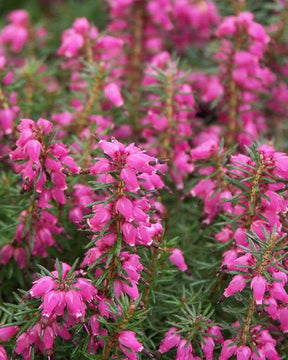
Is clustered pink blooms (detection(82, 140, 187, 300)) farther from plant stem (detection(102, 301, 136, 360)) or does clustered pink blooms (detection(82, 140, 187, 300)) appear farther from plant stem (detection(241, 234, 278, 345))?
plant stem (detection(241, 234, 278, 345))

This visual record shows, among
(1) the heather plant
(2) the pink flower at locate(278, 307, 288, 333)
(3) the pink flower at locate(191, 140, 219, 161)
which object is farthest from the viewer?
(3) the pink flower at locate(191, 140, 219, 161)

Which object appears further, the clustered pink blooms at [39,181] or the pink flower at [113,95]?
the pink flower at [113,95]

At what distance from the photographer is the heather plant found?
1.96m

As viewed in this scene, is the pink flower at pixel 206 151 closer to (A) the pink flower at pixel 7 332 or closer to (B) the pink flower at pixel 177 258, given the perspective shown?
(B) the pink flower at pixel 177 258

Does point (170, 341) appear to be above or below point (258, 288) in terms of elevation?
below

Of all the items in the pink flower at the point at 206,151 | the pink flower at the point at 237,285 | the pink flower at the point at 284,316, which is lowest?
the pink flower at the point at 284,316

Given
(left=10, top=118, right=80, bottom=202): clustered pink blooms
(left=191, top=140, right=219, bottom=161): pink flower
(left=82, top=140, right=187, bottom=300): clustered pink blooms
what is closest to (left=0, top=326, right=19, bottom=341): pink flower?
(left=82, top=140, right=187, bottom=300): clustered pink blooms

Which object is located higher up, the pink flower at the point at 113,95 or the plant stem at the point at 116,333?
the pink flower at the point at 113,95

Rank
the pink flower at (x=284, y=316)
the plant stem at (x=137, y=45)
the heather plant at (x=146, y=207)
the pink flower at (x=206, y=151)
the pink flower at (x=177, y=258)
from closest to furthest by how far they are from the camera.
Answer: the heather plant at (x=146, y=207), the pink flower at (x=284, y=316), the pink flower at (x=177, y=258), the pink flower at (x=206, y=151), the plant stem at (x=137, y=45)

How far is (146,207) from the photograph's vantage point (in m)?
2.00

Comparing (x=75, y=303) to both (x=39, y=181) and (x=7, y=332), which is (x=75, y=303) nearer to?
(x=7, y=332)

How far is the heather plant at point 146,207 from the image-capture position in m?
1.96

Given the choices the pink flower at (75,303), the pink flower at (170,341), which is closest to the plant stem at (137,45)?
the pink flower at (170,341)

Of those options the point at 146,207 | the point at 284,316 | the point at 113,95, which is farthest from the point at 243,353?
the point at 113,95
